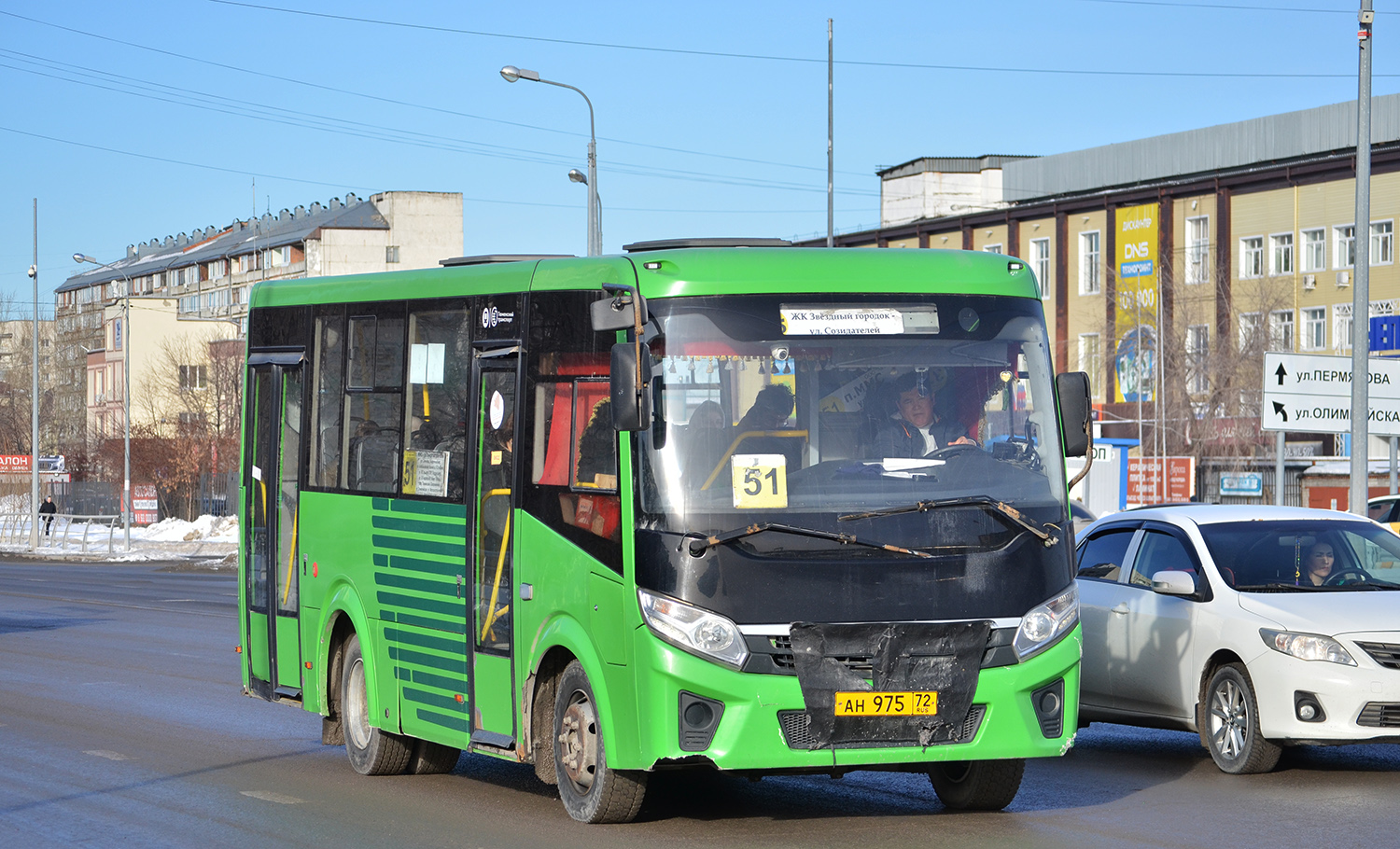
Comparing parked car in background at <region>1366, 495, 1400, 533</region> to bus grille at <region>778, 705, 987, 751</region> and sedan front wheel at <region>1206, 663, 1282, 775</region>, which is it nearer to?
sedan front wheel at <region>1206, 663, 1282, 775</region>

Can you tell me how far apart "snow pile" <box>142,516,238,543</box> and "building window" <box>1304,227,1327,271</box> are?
3796 cm

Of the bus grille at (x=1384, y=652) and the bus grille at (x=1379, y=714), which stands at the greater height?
the bus grille at (x=1384, y=652)

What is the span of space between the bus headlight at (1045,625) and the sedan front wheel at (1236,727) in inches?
92.4

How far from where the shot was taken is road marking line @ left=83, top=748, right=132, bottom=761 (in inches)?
450

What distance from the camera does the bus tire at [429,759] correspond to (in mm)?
10859

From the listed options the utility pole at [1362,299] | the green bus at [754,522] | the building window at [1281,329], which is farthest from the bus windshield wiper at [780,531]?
the building window at [1281,329]

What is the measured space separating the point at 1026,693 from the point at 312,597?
16.6ft

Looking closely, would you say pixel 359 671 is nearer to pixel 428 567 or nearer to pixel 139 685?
pixel 428 567

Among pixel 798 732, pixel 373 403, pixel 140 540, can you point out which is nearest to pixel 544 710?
pixel 798 732

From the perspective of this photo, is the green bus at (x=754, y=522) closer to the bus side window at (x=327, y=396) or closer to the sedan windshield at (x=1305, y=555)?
the bus side window at (x=327, y=396)

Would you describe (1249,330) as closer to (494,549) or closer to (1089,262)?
(1089,262)

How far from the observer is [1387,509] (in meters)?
24.7

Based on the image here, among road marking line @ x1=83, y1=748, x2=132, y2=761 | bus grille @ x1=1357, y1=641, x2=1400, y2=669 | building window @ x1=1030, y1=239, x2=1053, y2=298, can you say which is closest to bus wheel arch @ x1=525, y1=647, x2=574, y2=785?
road marking line @ x1=83, y1=748, x2=132, y2=761

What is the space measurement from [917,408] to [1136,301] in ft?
207
